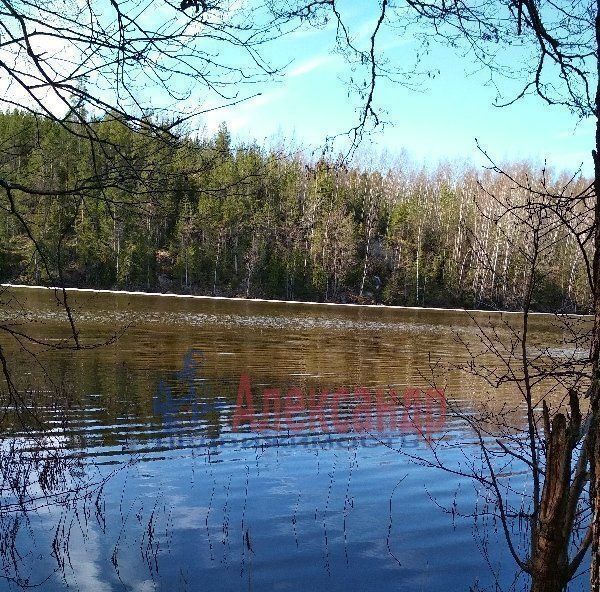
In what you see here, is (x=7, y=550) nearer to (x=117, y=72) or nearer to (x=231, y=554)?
(x=231, y=554)

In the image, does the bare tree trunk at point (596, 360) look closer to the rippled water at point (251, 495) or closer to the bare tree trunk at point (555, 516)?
the bare tree trunk at point (555, 516)

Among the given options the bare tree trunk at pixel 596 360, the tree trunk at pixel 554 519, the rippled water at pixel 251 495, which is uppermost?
the bare tree trunk at pixel 596 360

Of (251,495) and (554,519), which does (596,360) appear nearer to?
(554,519)

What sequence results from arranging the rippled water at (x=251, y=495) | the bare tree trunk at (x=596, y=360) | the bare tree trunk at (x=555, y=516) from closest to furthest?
the bare tree trunk at (x=596, y=360) → the bare tree trunk at (x=555, y=516) → the rippled water at (x=251, y=495)

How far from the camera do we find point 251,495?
25.0 feet

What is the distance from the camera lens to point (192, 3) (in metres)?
2.44

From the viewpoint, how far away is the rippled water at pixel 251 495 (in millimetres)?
5676

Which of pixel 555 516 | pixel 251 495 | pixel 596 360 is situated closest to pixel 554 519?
pixel 555 516

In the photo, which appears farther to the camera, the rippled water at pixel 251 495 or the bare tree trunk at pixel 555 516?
the rippled water at pixel 251 495

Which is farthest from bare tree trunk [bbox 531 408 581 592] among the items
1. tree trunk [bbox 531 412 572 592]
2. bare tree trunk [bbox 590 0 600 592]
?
bare tree trunk [bbox 590 0 600 592]

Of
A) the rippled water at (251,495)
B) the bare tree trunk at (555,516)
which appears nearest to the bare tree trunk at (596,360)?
the bare tree trunk at (555,516)

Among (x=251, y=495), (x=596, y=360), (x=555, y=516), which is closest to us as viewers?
(x=596, y=360)

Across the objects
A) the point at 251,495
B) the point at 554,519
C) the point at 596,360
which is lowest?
the point at 251,495

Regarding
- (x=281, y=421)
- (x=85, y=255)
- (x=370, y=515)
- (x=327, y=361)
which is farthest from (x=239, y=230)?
(x=370, y=515)
